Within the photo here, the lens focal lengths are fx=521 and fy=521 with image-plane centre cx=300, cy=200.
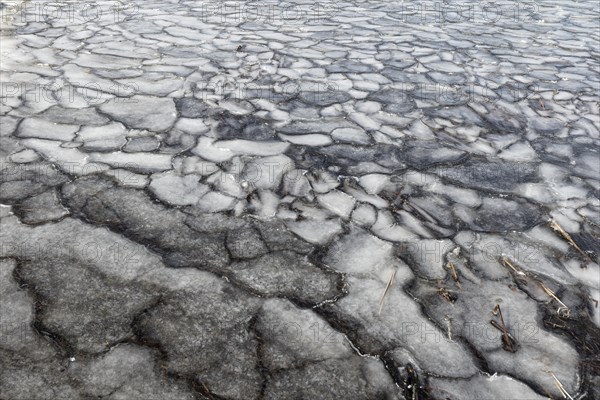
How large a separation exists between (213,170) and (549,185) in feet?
5.73

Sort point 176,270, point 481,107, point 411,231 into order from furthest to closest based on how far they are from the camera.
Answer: point 481,107
point 411,231
point 176,270

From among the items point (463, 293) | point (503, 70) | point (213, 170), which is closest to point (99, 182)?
point (213, 170)

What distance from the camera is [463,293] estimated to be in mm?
1950

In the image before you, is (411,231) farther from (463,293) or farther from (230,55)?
(230,55)

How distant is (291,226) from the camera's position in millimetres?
2244

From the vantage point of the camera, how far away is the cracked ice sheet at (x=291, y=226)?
1611 millimetres

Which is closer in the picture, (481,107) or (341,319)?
(341,319)

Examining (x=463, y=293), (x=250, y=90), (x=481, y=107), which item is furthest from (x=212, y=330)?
(x=481, y=107)

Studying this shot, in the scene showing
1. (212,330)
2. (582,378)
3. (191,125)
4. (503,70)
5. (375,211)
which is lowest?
(582,378)

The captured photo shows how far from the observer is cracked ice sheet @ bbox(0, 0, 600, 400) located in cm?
161

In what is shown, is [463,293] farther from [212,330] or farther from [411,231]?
[212,330]

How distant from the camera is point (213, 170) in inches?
103

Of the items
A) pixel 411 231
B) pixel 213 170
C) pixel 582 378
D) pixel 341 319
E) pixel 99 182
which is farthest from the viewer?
pixel 213 170

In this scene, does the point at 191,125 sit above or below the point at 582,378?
above
